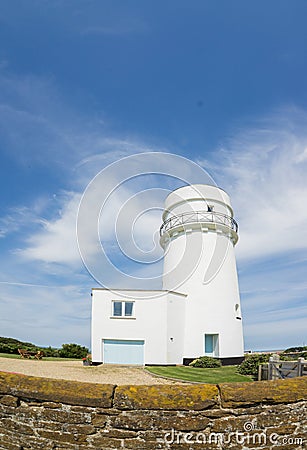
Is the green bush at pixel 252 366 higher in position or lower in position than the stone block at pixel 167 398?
lower

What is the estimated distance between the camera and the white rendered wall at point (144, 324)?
796 inches

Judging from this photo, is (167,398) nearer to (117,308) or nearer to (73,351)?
(117,308)

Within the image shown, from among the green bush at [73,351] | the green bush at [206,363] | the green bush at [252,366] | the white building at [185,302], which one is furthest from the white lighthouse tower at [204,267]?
the green bush at [73,351]

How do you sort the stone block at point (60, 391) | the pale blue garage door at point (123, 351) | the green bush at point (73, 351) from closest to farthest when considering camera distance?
the stone block at point (60, 391), the pale blue garage door at point (123, 351), the green bush at point (73, 351)

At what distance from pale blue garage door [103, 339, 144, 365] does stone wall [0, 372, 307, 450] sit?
17.2 m

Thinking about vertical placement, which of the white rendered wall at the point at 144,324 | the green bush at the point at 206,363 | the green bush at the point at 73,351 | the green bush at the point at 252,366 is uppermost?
the white rendered wall at the point at 144,324

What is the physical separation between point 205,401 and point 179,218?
2106cm

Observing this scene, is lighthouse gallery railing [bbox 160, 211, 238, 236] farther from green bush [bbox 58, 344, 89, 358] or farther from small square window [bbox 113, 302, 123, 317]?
green bush [bbox 58, 344, 89, 358]

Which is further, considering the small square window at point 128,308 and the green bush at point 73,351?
the green bush at point 73,351

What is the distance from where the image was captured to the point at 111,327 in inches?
802

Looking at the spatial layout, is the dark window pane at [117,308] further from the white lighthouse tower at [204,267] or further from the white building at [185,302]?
the white lighthouse tower at [204,267]

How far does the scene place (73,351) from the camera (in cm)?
2623

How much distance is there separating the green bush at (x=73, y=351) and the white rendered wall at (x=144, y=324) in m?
6.90

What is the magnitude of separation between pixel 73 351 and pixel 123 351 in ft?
25.2
